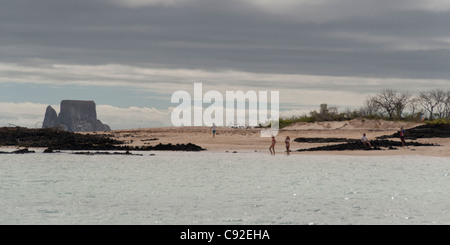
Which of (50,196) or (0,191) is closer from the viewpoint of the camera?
(50,196)

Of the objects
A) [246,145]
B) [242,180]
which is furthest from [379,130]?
[242,180]

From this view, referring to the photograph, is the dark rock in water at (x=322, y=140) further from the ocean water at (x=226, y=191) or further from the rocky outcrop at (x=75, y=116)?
the rocky outcrop at (x=75, y=116)

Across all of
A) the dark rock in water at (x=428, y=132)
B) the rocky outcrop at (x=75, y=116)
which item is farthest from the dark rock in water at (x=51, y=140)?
the rocky outcrop at (x=75, y=116)

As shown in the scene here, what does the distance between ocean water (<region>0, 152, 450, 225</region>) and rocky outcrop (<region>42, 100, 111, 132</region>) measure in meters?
111

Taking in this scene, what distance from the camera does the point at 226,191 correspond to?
24.0 m

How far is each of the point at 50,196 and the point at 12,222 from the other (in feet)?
17.9

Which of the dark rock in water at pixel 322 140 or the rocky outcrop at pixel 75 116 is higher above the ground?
the rocky outcrop at pixel 75 116

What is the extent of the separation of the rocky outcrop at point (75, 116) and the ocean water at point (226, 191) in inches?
4374

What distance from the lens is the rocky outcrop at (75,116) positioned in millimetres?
149000

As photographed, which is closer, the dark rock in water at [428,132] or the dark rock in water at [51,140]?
the dark rock in water at [51,140]
